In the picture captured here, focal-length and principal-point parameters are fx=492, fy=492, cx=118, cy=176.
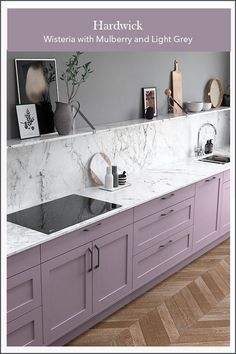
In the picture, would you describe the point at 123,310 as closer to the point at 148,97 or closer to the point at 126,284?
the point at 126,284

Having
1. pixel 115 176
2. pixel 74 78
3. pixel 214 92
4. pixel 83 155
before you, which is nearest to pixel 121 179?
pixel 115 176

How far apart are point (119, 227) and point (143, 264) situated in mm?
503

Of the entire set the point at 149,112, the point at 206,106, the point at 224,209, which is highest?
the point at 206,106

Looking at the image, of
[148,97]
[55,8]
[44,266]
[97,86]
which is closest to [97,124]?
[97,86]

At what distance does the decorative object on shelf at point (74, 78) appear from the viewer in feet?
11.1

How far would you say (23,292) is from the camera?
106 inches

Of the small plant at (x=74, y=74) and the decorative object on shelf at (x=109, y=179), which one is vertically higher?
the small plant at (x=74, y=74)

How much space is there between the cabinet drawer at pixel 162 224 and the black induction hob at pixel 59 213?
348 mm

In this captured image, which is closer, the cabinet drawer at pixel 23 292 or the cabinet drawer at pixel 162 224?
the cabinet drawer at pixel 23 292

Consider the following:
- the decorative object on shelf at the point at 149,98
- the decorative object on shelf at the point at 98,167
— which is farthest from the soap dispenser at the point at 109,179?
the decorative object on shelf at the point at 149,98

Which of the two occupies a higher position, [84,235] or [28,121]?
[28,121]

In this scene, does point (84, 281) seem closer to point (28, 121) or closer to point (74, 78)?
point (28, 121)

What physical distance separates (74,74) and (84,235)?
1.14m

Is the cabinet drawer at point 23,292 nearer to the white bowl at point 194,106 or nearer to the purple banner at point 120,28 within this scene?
the purple banner at point 120,28
